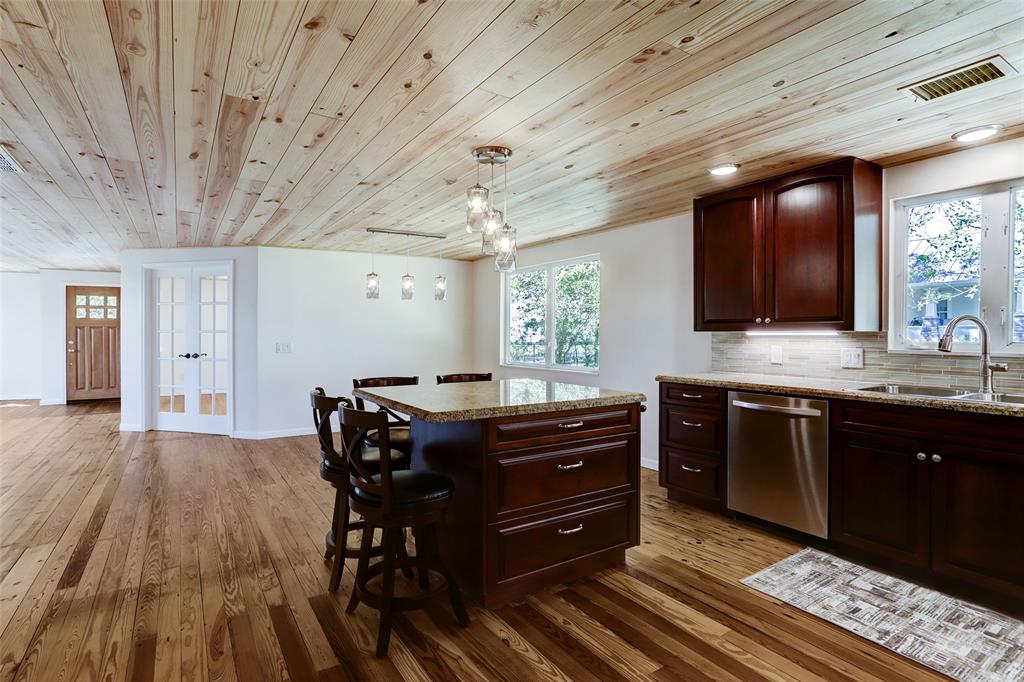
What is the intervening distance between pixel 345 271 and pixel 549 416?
470cm

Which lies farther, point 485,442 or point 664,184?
point 664,184

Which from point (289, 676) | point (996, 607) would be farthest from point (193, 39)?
point (996, 607)

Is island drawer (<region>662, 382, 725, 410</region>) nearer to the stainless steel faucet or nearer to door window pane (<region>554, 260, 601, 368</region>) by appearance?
the stainless steel faucet

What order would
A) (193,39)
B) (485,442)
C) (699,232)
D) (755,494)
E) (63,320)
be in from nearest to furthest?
1. (193,39)
2. (485,442)
3. (755,494)
4. (699,232)
5. (63,320)

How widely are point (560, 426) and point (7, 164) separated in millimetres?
3478

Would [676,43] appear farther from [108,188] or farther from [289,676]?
[108,188]

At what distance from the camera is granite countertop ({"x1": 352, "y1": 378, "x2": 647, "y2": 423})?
2197 mm

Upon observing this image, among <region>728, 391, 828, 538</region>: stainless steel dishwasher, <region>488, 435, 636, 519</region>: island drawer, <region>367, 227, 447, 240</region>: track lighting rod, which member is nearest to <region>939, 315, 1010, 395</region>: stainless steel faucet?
<region>728, 391, 828, 538</region>: stainless steel dishwasher

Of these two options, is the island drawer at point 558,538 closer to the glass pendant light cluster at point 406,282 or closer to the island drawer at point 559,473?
the island drawer at point 559,473

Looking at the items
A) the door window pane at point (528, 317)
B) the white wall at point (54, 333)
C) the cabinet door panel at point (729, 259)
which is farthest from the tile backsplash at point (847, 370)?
the white wall at point (54, 333)

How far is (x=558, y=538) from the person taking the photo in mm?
2494

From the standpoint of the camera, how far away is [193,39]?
1.77 meters

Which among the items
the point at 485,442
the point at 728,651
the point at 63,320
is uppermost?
the point at 63,320

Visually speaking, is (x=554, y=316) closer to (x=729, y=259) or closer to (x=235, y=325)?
(x=729, y=259)
